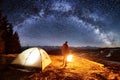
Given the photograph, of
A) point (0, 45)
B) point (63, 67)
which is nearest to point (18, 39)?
point (0, 45)

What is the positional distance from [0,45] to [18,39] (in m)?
17.8

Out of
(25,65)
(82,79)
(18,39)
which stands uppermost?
(18,39)

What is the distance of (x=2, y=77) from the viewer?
605 inches

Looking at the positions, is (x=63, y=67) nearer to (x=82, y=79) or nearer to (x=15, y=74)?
(x=82, y=79)

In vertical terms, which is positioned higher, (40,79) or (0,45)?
(0,45)

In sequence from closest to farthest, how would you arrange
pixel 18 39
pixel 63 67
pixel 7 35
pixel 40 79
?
pixel 40 79
pixel 63 67
pixel 7 35
pixel 18 39

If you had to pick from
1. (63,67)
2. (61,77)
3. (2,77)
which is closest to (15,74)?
(2,77)

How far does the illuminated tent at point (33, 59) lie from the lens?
1736cm

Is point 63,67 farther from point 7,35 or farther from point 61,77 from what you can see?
point 7,35

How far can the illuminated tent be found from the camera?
17359mm

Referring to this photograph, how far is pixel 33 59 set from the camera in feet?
58.0

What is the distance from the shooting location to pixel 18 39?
2566 inches

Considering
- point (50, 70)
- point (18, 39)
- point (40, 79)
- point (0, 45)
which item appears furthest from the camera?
point (18, 39)

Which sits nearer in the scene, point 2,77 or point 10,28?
point 2,77
